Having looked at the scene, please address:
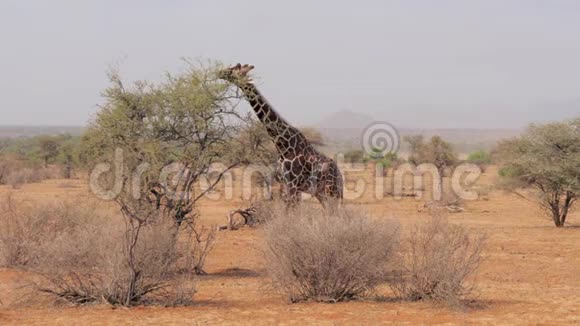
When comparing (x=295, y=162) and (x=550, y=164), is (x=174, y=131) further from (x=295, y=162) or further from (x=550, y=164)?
(x=550, y=164)

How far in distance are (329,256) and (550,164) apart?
1156 centimetres

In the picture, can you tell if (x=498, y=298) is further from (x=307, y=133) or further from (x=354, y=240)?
(x=307, y=133)

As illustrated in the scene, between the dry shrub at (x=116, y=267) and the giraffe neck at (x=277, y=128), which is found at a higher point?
the giraffe neck at (x=277, y=128)

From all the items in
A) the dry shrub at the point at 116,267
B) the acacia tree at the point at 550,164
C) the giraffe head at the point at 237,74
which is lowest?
the dry shrub at the point at 116,267

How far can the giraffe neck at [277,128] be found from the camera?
12.2m

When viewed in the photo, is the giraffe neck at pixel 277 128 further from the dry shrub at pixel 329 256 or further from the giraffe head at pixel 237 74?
the dry shrub at pixel 329 256

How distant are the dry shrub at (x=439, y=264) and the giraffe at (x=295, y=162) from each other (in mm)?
4052

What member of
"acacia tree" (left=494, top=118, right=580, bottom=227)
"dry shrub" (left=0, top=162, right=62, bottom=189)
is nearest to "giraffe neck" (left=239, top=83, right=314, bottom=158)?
"acacia tree" (left=494, top=118, right=580, bottom=227)

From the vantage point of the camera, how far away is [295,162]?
12773 millimetres

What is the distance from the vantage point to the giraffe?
488 inches
